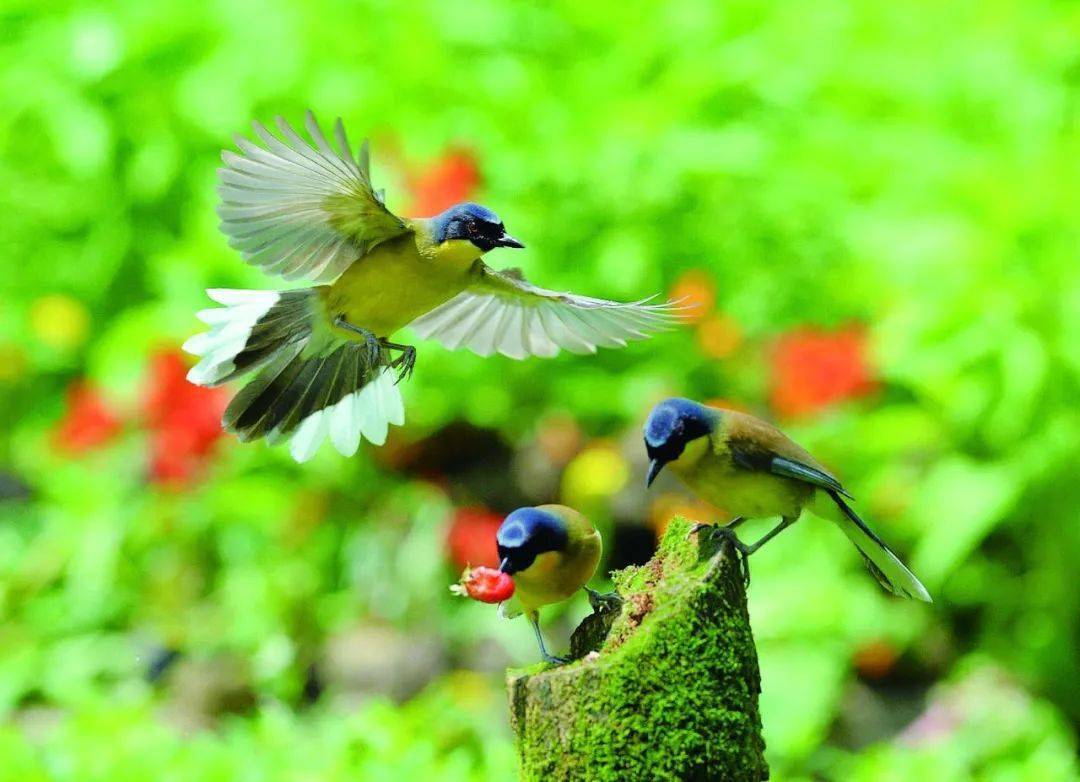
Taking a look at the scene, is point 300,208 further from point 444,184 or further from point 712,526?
point 444,184

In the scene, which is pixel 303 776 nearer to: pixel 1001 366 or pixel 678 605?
pixel 678 605

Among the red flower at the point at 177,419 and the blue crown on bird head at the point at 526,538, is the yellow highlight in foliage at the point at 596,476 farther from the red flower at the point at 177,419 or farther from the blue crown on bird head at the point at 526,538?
the blue crown on bird head at the point at 526,538

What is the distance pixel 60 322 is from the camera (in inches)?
254

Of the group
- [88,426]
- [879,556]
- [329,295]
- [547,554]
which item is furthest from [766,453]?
[88,426]

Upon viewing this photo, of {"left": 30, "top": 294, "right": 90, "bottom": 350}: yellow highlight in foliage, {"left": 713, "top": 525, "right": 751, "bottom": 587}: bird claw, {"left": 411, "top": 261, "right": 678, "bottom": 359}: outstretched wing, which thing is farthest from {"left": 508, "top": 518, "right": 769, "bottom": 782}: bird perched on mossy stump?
{"left": 30, "top": 294, "right": 90, "bottom": 350}: yellow highlight in foliage

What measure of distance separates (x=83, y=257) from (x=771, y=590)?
3667 mm

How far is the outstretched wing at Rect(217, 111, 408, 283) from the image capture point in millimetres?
1954

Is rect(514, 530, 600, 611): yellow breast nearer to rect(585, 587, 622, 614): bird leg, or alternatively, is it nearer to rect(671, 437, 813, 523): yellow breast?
rect(585, 587, 622, 614): bird leg

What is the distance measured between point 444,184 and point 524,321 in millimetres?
2994

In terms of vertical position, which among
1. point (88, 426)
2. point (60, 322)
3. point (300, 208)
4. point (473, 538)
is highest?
point (300, 208)

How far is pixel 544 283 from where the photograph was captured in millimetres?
5422

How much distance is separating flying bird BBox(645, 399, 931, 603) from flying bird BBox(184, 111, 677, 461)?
204 mm

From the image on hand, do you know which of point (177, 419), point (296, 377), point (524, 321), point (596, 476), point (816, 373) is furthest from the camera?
point (177, 419)

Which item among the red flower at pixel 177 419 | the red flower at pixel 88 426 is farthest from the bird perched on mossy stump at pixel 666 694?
the red flower at pixel 88 426
